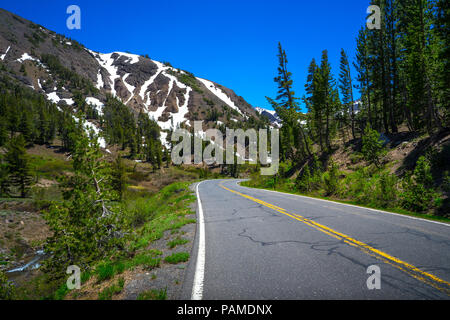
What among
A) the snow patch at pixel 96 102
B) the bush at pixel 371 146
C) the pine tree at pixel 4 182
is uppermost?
the snow patch at pixel 96 102

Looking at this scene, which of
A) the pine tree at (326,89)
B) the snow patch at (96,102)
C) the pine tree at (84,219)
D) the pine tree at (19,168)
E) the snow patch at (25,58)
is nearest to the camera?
the pine tree at (84,219)

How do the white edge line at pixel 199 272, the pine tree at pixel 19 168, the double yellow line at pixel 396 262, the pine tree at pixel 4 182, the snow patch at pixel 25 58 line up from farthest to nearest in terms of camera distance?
the snow patch at pixel 25 58, the pine tree at pixel 19 168, the pine tree at pixel 4 182, the white edge line at pixel 199 272, the double yellow line at pixel 396 262

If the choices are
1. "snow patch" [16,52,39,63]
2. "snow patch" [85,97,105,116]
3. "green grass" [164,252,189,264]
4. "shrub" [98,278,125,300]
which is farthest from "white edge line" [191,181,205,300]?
"snow patch" [16,52,39,63]

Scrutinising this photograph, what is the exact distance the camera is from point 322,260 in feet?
13.5

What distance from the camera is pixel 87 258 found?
6.92m

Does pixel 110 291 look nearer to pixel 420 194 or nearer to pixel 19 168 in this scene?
pixel 420 194

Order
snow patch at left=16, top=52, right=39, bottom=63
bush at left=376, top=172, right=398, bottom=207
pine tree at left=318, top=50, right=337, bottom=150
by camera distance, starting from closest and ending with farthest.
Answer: bush at left=376, top=172, right=398, bottom=207, pine tree at left=318, top=50, right=337, bottom=150, snow patch at left=16, top=52, right=39, bottom=63

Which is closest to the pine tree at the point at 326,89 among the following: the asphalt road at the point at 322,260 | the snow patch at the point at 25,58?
the asphalt road at the point at 322,260

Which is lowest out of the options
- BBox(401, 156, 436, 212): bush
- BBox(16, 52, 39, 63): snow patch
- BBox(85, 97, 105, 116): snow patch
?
BBox(401, 156, 436, 212): bush

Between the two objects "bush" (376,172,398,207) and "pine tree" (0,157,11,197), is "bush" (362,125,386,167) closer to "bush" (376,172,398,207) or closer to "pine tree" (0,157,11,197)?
"bush" (376,172,398,207)

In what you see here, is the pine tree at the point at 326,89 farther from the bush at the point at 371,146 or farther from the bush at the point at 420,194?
the bush at the point at 420,194

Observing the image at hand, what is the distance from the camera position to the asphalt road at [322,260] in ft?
10.1

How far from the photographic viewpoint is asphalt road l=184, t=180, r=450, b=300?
309 cm
